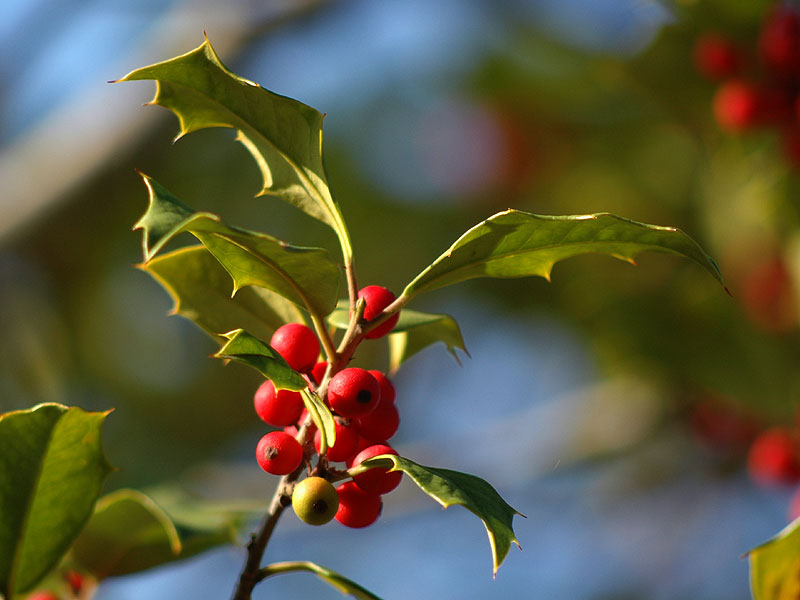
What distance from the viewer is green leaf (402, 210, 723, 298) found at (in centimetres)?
76

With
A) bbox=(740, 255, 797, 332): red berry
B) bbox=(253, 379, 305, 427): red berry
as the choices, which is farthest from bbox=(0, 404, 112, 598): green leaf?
bbox=(740, 255, 797, 332): red berry

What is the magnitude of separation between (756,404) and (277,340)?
197cm

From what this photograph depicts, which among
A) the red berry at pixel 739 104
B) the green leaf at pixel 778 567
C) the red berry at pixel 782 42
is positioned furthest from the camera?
the red berry at pixel 739 104

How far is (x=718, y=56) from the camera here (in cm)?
219

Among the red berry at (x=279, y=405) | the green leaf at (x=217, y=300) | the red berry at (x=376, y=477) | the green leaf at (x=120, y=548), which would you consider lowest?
the green leaf at (x=120, y=548)

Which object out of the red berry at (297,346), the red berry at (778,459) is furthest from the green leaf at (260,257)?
the red berry at (778,459)

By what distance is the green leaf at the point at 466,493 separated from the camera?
2.27 feet

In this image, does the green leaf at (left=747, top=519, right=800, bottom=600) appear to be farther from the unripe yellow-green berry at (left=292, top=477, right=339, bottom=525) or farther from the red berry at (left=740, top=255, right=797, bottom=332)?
the red berry at (left=740, top=255, right=797, bottom=332)

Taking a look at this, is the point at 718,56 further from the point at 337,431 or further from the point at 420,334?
the point at 337,431

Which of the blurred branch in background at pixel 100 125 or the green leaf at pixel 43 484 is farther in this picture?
the blurred branch in background at pixel 100 125

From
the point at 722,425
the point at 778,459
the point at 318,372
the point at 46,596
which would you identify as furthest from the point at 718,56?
the point at 46,596

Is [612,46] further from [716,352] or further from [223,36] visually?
[223,36]

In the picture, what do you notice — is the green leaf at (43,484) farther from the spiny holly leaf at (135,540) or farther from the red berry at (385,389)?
the red berry at (385,389)

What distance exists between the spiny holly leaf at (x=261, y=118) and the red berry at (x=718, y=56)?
1.65m
